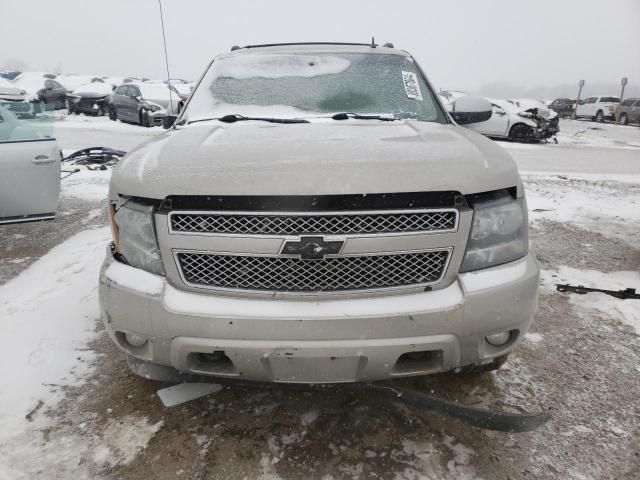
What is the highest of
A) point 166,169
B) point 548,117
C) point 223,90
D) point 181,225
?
point 223,90

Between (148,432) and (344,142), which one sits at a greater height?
(344,142)

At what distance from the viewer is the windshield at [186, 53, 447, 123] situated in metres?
2.76

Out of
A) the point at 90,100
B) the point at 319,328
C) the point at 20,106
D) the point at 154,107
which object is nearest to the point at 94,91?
the point at 90,100

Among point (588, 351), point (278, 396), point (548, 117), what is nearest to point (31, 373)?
point (278, 396)

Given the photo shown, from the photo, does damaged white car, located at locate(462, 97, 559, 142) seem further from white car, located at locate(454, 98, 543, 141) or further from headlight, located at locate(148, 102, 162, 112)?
headlight, located at locate(148, 102, 162, 112)

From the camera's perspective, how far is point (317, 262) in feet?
5.61

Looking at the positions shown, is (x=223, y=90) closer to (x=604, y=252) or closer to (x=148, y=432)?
(x=148, y=432)

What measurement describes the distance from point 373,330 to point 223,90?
6.65 feet

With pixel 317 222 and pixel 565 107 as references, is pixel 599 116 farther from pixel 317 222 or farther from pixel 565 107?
pixel 317 222

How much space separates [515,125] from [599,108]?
19.4 metres

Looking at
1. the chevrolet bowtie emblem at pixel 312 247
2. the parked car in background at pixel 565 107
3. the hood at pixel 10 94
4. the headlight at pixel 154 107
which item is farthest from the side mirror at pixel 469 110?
the parked car in background at pixel 565 107

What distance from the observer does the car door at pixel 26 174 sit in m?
3.69

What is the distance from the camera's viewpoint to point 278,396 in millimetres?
2285

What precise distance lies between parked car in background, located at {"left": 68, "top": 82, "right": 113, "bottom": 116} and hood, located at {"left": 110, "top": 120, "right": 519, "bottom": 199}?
20.8 metres
